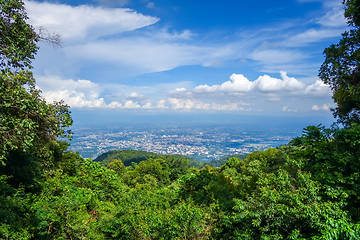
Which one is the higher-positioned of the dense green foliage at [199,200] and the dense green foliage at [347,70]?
the dense green foliage at [347,70]

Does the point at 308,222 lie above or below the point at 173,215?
above

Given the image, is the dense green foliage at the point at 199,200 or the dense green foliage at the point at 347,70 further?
the dense green foliage at the point at 347,70

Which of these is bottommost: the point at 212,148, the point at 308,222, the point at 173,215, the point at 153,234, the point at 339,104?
the point at 212,148

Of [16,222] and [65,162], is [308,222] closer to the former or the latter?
[16,222]

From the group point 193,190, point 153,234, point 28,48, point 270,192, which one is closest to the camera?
point 28,48

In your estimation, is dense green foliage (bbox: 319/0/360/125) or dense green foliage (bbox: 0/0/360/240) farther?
dense green foliage (bbox: 319/0/360/125)

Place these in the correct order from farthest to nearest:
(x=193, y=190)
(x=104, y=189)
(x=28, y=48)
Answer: (x=104, y=189) → (x=193, y=190) → (x=28, y=48)

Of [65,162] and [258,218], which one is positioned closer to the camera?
[258,218]

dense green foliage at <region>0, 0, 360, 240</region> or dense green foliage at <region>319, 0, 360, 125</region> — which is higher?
dense green foliage at <region>319, 0, 360, 125</region>

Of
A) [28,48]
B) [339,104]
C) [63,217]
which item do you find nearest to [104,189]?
[63,217]

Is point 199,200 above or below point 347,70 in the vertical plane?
below
